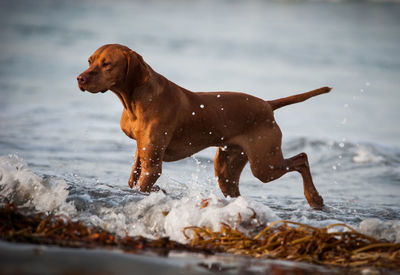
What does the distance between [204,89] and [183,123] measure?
11486 millimetres

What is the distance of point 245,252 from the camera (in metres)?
3.19

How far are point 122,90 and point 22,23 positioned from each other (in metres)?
19.1

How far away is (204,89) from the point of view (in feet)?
51.9

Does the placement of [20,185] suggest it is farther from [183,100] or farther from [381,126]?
[381,126]

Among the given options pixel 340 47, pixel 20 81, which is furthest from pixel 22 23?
pixel 340 47

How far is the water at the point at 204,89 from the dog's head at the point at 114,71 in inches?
31.8

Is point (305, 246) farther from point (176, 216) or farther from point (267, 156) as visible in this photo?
point (267, 156)

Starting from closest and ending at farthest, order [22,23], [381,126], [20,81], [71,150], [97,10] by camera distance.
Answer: [71,150] < [381,126] < [20,81] < [22,23] < [97,10]

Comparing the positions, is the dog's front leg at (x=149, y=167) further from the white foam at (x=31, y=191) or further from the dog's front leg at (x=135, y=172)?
the white foam at (x=31, y=191)

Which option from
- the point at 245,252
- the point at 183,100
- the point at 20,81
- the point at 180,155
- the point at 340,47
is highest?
the point at 340,47

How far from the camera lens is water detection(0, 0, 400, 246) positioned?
4.01 metres

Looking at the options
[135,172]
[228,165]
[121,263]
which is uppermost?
[228,165]

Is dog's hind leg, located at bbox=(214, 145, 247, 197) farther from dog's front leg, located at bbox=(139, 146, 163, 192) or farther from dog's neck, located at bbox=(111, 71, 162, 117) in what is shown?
dog's neck, located at bbox=(111, 71, 162, 117)

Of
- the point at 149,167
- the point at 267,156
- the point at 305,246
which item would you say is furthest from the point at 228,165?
the point at 305,246
